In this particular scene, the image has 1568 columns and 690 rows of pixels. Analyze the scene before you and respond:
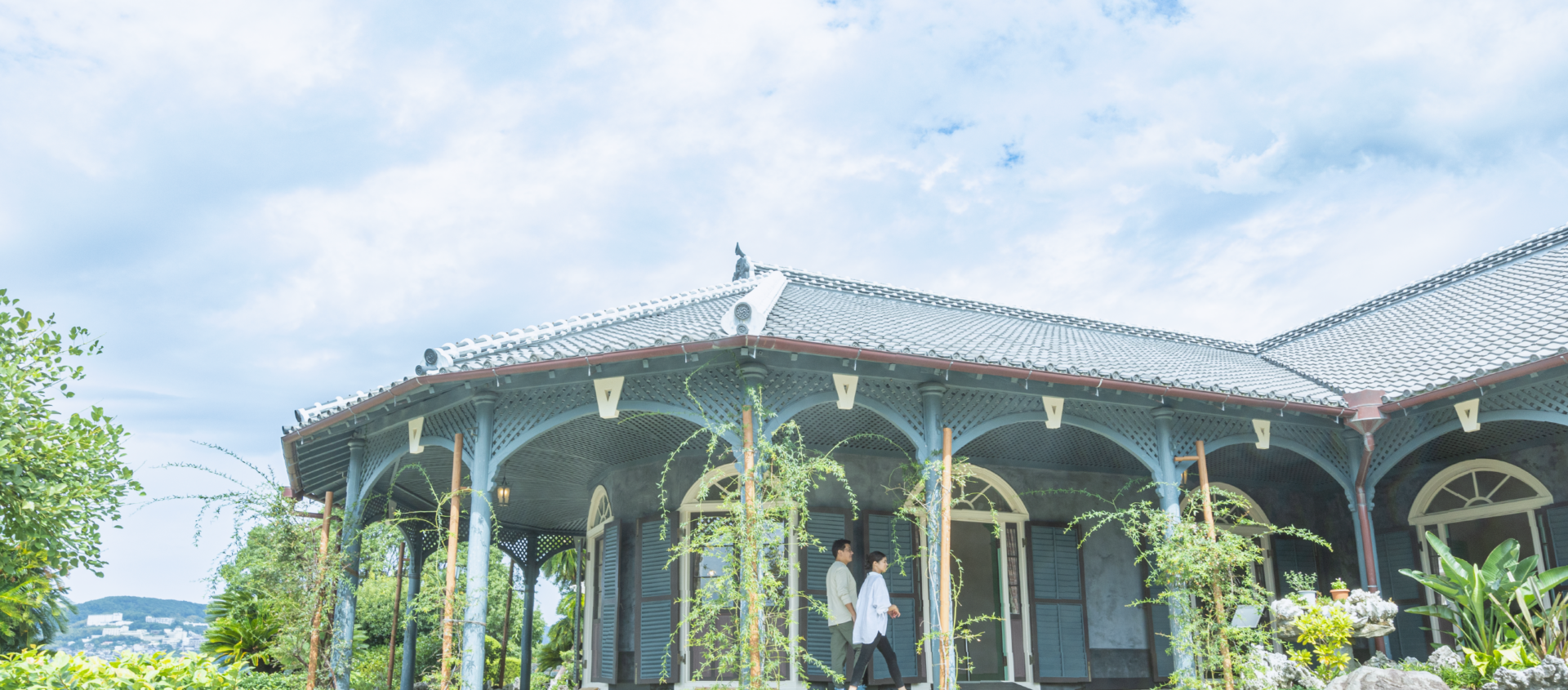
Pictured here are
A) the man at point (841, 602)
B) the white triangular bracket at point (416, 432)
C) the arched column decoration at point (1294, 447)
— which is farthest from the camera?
the arched column decoration at point (1294, 447)

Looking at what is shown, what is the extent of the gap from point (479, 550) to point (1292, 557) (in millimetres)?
9756

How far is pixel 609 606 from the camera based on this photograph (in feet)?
34.9

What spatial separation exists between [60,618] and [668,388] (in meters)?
14.0

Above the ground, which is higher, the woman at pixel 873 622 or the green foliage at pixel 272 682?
the woman at pixel 873 622

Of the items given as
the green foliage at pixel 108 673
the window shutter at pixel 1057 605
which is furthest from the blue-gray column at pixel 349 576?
the window shutter at pixel 1057 605

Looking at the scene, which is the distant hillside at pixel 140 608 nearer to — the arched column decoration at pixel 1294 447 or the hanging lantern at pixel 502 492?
the hanging lantern at pixel 502 492

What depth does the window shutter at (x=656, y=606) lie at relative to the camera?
9852mm

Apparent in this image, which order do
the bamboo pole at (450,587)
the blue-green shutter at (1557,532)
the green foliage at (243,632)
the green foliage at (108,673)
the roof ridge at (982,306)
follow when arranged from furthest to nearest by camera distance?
1. the green foliage at (243,632)
2. the roof ridge at (982,306)
3. the blue-green shutter at (1557,532)
4. the bamboo pole at (450,587)
5. the green foliage at (108,673)

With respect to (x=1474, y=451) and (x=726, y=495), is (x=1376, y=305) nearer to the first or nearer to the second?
(x=1474, y=451)

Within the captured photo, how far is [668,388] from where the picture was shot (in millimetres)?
8109

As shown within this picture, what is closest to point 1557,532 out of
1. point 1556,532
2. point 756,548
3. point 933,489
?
point 1556,532

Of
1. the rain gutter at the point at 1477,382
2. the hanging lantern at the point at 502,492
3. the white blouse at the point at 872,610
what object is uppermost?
the rain gutter at the point at 1477,382

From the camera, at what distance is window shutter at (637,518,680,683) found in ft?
32.3

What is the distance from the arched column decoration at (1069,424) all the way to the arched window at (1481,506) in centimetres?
426
